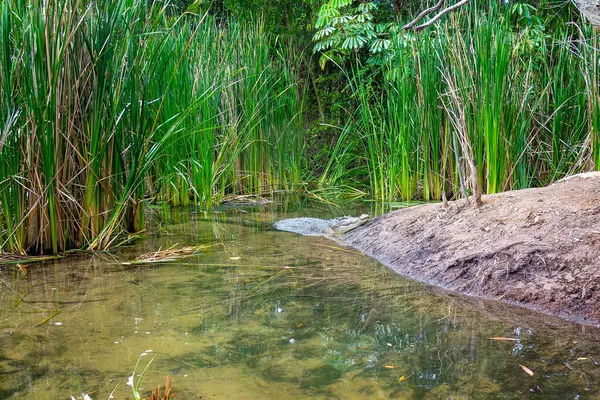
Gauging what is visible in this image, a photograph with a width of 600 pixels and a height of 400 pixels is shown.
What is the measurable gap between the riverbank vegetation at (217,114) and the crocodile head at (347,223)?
0.76 metres

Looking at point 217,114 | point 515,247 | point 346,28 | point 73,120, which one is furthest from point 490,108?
point 346,28

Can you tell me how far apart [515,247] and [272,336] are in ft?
3.71

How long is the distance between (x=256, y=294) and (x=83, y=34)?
58.4 inches

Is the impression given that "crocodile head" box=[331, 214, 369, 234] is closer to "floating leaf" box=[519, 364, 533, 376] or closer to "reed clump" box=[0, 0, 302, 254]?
"reed clump" box=[0, 0, 302, 254]

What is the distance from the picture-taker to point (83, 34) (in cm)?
267

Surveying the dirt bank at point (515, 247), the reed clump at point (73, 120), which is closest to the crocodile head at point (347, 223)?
the dirt bank at point (515, 247)

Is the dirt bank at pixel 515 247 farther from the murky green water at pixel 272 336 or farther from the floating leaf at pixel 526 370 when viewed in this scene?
the floating leaf at pixel 526 370

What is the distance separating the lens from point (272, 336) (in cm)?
176

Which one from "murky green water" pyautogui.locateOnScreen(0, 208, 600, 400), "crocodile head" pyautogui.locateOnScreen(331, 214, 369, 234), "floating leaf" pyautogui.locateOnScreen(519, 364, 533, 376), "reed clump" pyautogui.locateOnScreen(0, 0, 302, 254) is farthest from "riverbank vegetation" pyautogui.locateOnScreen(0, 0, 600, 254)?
"floating leaf" pyautogui.locateOnScreen(519, 364, 533, 376)

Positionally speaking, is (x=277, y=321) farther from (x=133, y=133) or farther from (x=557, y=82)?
(x=557, y=82)

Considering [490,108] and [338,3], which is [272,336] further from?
[338,3]

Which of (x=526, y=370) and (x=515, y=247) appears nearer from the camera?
(x=526, y=370)

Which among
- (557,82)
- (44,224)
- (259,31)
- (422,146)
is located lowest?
(44,224)

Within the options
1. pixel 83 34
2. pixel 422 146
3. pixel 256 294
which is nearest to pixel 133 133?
pixel 83 34
